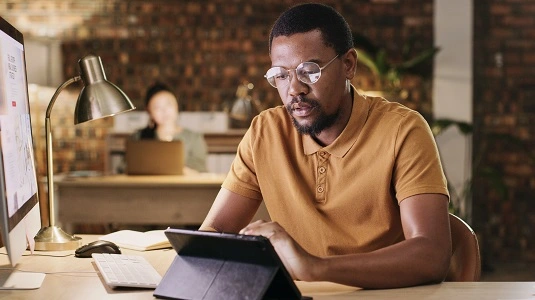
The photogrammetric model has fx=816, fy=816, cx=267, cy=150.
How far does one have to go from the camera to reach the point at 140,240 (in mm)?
2256

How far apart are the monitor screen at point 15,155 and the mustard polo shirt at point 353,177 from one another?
584 mm

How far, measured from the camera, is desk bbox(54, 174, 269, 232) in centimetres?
493

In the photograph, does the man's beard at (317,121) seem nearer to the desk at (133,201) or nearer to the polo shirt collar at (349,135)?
the polo shirt collar at (349,135)

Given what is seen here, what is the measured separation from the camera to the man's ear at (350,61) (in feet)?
6.73

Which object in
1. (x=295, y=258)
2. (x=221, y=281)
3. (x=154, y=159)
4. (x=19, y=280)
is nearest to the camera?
(x=221, y=281)

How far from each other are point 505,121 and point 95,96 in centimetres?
516

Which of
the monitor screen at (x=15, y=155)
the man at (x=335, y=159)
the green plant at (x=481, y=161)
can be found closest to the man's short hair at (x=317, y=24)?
the man at (x=335, y=159)

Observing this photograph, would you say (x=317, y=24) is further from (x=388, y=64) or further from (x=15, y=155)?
(x=388, y=64)

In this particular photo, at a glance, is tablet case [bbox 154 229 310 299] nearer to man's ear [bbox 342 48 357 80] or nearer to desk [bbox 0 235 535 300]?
desk [bbox 0 235 535 300]

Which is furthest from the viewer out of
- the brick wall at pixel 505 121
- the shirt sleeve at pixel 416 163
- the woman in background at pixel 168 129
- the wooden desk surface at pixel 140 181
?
the brick wall at pixel 505 121

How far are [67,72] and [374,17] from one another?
2.75 m

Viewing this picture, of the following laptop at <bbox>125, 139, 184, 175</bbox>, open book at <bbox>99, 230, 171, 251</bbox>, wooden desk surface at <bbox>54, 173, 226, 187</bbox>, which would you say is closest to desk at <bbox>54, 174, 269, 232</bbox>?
wooden desk surface at <bbox>54, 173, 226, 187</bbox>

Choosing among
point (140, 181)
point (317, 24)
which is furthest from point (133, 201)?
point (317, 24)

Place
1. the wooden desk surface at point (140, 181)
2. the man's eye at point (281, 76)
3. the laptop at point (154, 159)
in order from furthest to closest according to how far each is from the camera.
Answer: the laptop at point (154, 159) → the wooden desk surface at point (140, 181) → the man's eye at point (281, 76)
